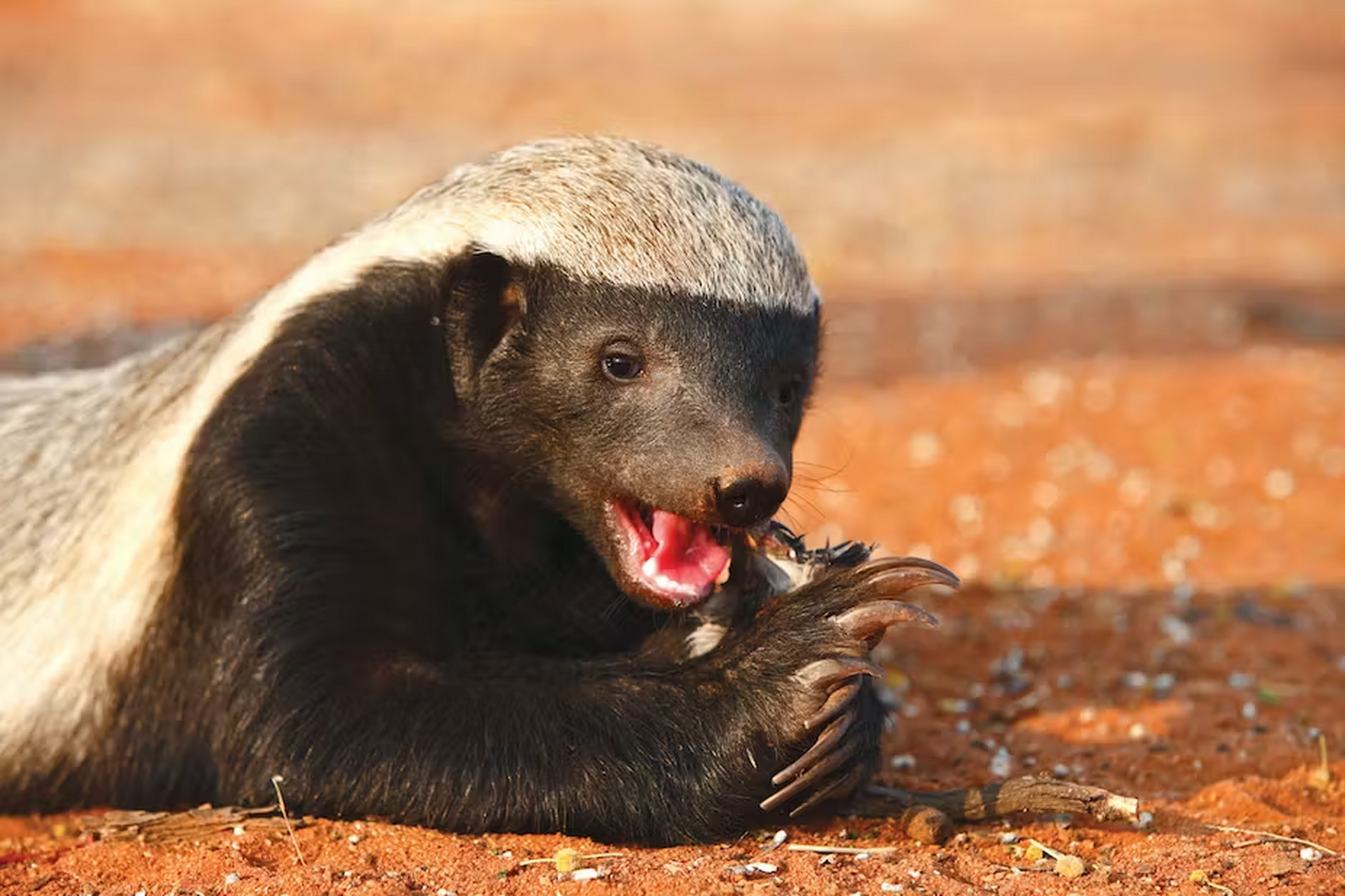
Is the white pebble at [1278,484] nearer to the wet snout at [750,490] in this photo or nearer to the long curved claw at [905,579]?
the long curved claw at [905,579]

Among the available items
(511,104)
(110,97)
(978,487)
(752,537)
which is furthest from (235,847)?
(110,97)

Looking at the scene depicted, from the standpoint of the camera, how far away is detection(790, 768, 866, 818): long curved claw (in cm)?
413

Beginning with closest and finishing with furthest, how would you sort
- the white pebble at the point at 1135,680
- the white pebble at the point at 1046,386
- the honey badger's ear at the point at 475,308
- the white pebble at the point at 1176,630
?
the honey badger's ear at the point at 475,308
the white pebble at the point at 1135,680
the white pebble at the point at 1176,630
the white pebble at the point at 1046,386

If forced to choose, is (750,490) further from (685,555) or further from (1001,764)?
(1001,764)

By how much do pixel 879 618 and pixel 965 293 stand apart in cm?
1183

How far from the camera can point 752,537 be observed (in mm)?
4395

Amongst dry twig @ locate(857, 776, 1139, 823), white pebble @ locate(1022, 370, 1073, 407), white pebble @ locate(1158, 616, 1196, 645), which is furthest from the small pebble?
white pebble @ locate(1022, 370, 1073, 407)

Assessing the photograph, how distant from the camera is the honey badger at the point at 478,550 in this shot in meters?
4.07

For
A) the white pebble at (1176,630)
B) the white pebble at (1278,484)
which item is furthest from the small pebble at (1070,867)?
the white pebble at (1278,484)

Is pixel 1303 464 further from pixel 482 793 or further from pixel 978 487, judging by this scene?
pixel 482 793

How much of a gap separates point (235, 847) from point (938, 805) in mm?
1824

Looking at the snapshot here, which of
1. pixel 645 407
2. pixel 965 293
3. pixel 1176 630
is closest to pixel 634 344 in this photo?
pixel 645 407

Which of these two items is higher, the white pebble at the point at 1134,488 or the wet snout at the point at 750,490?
the wet snout at the point at 750,490

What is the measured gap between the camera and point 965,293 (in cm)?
1553
